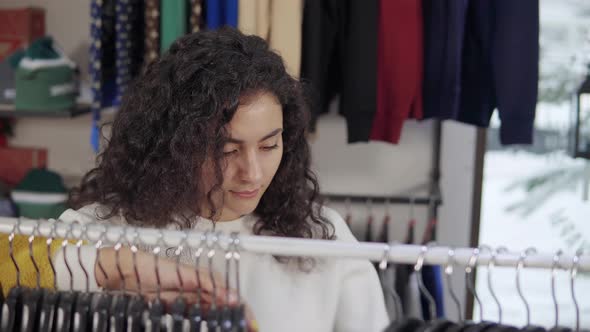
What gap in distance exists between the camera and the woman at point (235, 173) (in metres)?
1.40

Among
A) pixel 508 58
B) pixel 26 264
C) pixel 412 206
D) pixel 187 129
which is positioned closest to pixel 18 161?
pixel 412 206

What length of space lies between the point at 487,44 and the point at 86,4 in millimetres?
1388

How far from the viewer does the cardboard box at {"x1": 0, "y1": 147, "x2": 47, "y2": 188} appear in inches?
125

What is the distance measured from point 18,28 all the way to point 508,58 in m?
1.64

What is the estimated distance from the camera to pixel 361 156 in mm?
A: 3119

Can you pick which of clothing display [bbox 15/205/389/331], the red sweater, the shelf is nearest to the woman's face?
clothing display [bbox 15/205/389/331]

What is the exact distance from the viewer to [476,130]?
307 centimetres

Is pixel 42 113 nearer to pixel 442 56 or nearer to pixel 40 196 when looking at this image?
pixel 40 196

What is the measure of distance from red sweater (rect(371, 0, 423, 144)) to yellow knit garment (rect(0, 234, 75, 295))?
5.14 ft

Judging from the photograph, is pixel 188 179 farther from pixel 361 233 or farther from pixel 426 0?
pixel 361 233

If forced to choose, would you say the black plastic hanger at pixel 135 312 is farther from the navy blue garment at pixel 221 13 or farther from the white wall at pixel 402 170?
the white wall at pixel 402 170

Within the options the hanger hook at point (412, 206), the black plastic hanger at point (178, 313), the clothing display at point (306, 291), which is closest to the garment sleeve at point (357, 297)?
the clothing display at point (306, 291)

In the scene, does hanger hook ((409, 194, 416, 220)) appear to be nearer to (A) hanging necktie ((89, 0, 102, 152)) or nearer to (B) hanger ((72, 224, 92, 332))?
(A) hanging necktie ((89, 0, 102, 152))

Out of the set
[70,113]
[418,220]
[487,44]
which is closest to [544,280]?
[418,220]
